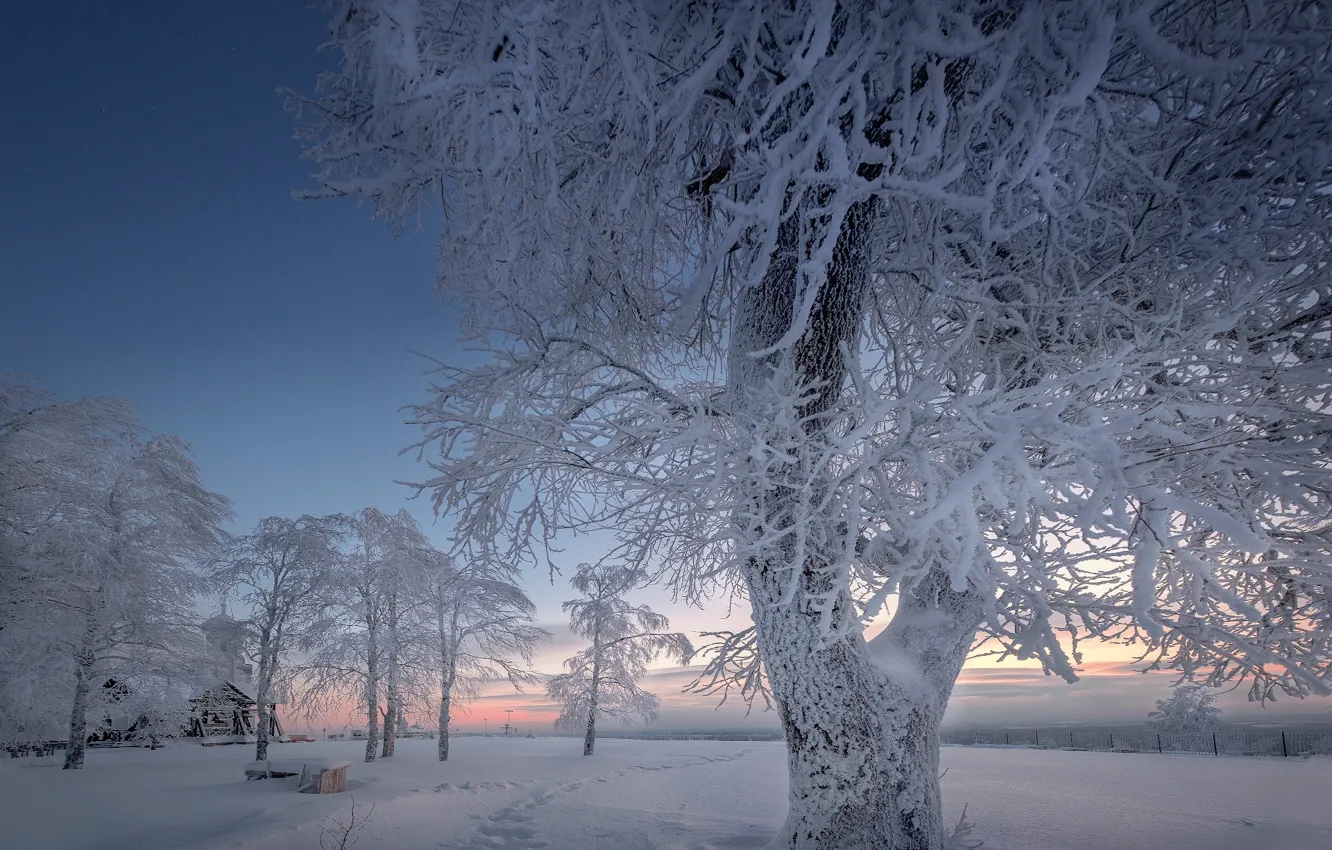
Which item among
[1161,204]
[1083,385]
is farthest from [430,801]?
[1161,204]

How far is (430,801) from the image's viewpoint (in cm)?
847

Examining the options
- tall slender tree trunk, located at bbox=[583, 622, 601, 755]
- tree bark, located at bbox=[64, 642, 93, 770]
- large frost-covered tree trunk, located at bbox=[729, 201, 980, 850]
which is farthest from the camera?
tall slender tree trunk, located at bbox=[583, 622, 601, 755]

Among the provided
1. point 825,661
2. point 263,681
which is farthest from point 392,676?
point 825,661

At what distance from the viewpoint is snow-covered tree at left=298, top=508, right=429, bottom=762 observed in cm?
1446

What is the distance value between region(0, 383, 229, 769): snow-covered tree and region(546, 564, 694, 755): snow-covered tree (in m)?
9.28

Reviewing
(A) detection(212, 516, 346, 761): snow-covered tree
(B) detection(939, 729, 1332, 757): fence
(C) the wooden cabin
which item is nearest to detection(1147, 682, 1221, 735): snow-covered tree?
(B) detection(939, 729, 1332, 757): fence

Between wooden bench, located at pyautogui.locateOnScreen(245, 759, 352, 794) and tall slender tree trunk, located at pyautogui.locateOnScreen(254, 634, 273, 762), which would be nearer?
wooden bench, located at pyautogui.locateOnScreen(245, 759, 352, 794)

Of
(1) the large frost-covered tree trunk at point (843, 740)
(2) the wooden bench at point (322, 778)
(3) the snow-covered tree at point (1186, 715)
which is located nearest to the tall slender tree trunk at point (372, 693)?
(2) the wooden bench at point (322, 778)

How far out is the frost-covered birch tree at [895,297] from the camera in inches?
86.6

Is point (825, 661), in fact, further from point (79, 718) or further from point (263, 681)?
point (263, 681)

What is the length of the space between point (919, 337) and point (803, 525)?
251cm

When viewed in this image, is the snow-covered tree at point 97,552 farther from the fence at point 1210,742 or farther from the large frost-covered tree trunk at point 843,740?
the fence at point 1210,742

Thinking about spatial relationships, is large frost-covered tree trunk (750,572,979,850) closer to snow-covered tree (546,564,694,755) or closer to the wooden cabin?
snow-covered tree (546,564,694,755)

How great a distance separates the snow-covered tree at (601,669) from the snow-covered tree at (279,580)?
6.72m
